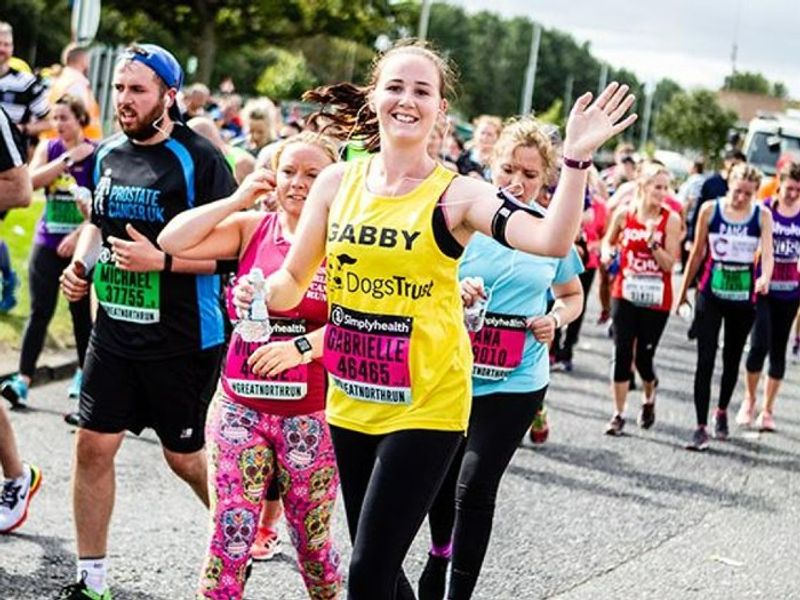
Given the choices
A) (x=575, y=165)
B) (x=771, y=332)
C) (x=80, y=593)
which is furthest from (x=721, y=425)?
(x=575, y=165)

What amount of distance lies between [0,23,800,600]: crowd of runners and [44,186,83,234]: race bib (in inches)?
123

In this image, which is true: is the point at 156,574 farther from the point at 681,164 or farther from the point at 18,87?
the point at 681,164

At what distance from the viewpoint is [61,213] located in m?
9.25

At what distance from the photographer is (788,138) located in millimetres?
28031

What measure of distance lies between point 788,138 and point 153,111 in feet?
79.7

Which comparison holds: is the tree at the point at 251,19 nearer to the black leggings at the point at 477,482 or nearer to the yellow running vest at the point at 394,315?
the black leggings at the point at 477,482

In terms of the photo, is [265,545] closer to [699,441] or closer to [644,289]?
[699,441]

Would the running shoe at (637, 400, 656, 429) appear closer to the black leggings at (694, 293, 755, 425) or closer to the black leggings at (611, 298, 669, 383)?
the black leggings at (611, 298, 669, 383)

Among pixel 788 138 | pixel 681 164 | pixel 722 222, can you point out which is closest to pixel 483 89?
pixel 681 164

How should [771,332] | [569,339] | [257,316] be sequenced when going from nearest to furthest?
[257,316]
[771,332]
[569,339]

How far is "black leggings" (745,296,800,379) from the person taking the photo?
11008mm

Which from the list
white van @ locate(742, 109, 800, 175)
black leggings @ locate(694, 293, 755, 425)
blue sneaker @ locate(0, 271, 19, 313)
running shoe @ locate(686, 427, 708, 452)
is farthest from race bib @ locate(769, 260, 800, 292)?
white van @ locate(742, 109, 800, 175)

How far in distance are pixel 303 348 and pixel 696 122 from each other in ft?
289

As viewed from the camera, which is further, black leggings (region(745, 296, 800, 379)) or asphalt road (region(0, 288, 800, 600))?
black leggings (region(745, 296, 800, 379))
